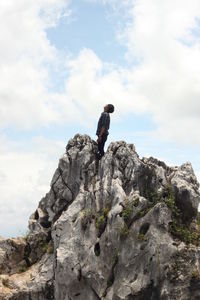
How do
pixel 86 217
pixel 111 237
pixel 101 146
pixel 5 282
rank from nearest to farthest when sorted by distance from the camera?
pixel 111 237, pixel 86 217, pixel 5 282, pixel 101 146

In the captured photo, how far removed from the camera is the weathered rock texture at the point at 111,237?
81.4ft

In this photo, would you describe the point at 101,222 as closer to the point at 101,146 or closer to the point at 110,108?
the point at 101,146

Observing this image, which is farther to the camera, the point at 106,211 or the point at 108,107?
the point at 108,107

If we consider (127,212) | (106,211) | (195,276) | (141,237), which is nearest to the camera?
(195,276)

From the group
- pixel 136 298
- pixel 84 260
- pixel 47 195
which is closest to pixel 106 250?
pixel 84 260

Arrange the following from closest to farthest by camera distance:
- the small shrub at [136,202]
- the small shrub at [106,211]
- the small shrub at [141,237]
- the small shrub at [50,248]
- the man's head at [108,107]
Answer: the small shrub at [141,237], the small shrub at [136,202], the small shrub at [106,211], the small shrub at [50,248], the man's head at [108,107]

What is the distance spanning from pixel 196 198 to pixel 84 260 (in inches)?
342

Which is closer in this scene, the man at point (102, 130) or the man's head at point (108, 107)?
the man at point (102, 130)

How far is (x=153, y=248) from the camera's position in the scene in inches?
987

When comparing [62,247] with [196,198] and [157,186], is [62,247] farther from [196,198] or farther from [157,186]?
[196,198]

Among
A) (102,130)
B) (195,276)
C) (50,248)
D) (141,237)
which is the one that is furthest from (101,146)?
(195,276)

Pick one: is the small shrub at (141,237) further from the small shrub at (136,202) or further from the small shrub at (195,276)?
the small shrub at (195,276)

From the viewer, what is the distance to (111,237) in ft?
86.4

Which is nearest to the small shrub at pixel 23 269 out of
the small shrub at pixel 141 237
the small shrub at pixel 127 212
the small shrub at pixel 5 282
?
the small shrub at pixel 5 282
